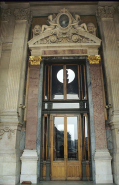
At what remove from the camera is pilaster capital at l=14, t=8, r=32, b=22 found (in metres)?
11.0

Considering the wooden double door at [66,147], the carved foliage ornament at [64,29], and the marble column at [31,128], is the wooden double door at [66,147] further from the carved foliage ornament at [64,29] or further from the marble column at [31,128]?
the carved foliage ornament at [64,29]

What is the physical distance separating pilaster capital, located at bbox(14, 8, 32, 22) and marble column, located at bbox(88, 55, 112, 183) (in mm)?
4904

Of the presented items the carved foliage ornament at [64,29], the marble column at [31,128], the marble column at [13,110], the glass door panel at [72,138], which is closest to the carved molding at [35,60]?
the marble column at [31,128]

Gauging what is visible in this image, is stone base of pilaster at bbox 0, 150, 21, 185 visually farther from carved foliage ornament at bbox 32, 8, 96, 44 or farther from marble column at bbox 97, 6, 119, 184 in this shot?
carved foliage ornament at bbox 32, 8, 96, 44

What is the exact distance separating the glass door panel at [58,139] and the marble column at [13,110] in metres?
2.02

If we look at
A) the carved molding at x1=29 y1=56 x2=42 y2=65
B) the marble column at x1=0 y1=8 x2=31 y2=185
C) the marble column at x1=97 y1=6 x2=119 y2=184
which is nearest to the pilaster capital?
the marble column at x1=0 y1=8 x2=31 y2=185

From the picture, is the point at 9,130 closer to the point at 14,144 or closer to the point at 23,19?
the point at 14,144

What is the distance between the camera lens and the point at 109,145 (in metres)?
8.81

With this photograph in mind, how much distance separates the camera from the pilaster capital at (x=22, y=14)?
1099cm

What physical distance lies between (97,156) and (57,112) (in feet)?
10.6

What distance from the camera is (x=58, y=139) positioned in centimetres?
948

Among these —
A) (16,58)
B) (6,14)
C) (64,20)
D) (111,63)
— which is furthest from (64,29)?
(6,14)

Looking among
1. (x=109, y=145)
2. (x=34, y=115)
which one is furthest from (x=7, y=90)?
(x=109, y=145)

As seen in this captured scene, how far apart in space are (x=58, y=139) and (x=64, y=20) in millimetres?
7472
